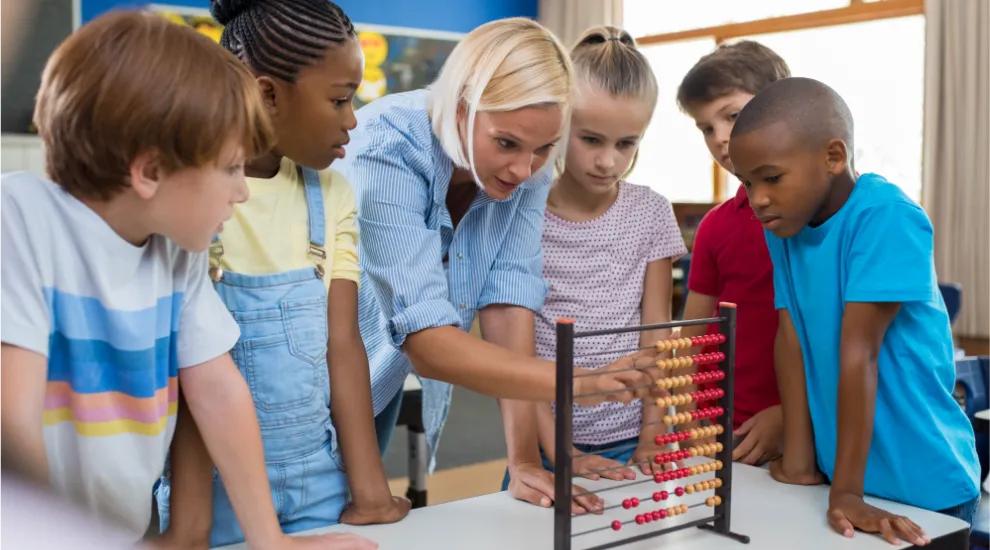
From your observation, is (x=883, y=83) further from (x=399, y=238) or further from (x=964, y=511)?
(x=399, y=238)

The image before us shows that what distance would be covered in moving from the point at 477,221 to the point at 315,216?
43cm

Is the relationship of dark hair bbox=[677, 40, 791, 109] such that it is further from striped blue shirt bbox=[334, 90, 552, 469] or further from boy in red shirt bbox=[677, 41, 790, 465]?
striped blue shirt bbox=[334, 90, 552, 469]

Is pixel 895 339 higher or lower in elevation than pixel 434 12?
lower

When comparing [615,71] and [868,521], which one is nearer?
[868,521]

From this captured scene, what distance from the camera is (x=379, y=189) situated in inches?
62.4

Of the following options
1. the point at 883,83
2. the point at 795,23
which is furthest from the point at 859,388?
the point at 795,23

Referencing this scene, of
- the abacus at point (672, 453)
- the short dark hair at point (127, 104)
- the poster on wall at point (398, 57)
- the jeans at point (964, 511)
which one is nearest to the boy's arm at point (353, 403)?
the abacus at point (672, 453)

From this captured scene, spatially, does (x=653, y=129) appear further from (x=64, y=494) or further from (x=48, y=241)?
(x=64, y=494)

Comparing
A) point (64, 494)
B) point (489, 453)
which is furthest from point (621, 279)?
point (489, 453)

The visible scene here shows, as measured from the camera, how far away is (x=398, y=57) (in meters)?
7.84

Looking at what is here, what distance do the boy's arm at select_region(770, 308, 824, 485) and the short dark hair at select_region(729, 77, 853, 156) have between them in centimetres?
36

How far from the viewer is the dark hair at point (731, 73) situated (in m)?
2.01

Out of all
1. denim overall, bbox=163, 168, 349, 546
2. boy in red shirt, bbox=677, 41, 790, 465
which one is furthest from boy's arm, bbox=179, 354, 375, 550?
boy in red shirt, bbox=677, 41, 790, 465

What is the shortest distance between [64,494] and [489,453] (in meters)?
4.85
